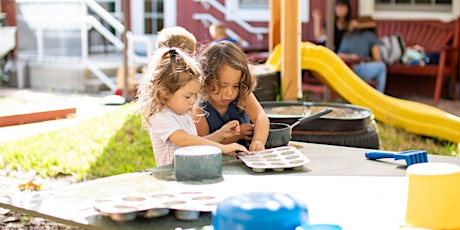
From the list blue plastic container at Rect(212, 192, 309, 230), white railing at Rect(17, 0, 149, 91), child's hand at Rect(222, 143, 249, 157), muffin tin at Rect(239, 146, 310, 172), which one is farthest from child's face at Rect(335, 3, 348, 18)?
blue plastic container at Rect(212, 192, 309, 230)

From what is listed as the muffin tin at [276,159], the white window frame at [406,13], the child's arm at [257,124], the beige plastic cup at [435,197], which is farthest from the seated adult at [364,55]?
the beige plastic cup at [435,197]

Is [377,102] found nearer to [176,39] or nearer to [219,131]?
[176,39]

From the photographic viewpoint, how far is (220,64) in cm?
337

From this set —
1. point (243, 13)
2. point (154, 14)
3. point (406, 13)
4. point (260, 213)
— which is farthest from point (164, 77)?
point (154, 14)

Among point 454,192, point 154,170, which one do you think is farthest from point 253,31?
point 454,192

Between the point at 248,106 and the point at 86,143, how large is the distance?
2862 millimetres

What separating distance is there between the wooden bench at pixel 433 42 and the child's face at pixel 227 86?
21.9ft

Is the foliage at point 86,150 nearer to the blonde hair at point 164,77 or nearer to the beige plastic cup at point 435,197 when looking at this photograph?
the blonde hair at point 164,77

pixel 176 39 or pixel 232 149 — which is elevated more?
pixel 176 39

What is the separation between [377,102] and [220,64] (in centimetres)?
423

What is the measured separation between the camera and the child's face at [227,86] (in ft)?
11.1

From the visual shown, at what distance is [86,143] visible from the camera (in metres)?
6.20

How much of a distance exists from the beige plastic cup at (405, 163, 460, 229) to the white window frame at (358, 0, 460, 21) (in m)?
9.12

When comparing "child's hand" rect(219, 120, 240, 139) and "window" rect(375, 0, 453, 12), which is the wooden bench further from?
"child's hand" rect(219, 120, 240, 139)
